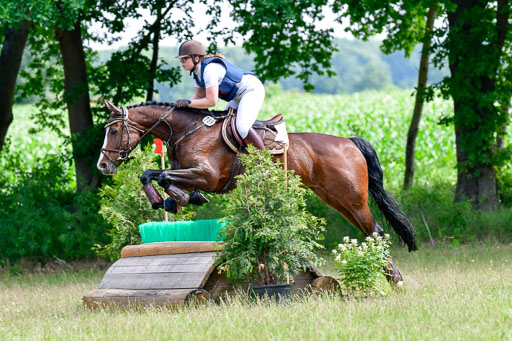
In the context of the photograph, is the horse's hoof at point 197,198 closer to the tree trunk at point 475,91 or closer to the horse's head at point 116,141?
the horse's head at point 116,141

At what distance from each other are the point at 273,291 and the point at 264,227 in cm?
60

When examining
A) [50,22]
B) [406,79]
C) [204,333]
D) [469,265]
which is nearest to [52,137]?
[50,22]

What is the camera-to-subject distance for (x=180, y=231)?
6.90 m

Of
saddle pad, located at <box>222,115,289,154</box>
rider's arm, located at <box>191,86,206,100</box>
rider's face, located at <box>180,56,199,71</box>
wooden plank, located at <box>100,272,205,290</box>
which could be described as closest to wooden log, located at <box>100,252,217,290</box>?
wooden plank, located at <box>100,272,205,290</box>

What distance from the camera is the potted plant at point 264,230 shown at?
5.95 meters

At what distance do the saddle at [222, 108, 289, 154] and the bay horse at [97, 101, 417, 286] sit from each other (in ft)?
0.24

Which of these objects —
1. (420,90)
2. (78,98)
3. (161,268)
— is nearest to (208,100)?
(161,268)

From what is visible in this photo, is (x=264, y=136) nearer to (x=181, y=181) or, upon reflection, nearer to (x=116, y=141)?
(x=181, y=181)

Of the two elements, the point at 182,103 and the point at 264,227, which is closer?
the point at 264,227

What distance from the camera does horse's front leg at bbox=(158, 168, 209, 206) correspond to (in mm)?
6410

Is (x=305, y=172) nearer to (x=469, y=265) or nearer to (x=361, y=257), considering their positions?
(x=361, y=257)

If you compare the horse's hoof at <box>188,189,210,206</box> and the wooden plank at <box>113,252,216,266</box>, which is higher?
the horse's hoof at <box>188,189,210,206</box>

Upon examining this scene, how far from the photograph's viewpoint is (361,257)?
255 inches

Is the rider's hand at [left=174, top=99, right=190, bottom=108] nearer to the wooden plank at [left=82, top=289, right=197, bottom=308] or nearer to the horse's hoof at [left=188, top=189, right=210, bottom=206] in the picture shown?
the horse's hoof at [left=188, top=189, right=210, bottom=206]
